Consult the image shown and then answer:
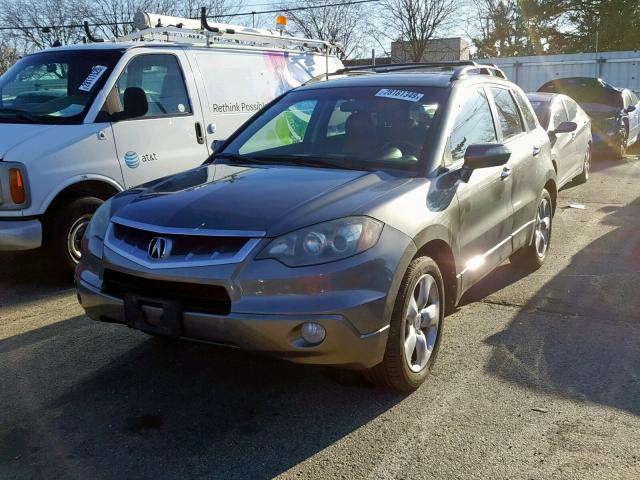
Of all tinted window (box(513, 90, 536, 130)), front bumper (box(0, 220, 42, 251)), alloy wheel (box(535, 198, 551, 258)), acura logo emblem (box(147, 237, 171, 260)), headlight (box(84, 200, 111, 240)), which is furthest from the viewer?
alloy wheel (box(535, 198, 551, 258))

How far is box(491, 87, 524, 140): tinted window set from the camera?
4930 millimetres

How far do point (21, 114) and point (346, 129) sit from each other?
10.2ft

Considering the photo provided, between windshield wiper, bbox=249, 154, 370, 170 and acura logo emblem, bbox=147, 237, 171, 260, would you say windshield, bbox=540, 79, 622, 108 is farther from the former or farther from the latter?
acura logo emblem, bbox=147, 237, 171, 260

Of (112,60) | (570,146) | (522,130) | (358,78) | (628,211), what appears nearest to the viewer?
(358,78)

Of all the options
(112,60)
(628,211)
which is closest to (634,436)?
(112,60)

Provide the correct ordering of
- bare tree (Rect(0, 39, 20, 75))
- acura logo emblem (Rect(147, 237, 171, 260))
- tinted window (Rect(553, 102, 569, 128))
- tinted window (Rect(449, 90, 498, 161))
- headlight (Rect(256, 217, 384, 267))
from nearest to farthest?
1. headlight (Rect(256, 217, 384, 267))
2. acura logo emblem (Rect(147, 237, 171, 260))
3. tinted window (Rect(449, 90, 498, 161))
4. tinted window (Rect(553, 102, 569, 128))
5. bare tree (Rect(0, 39, 20, 75))

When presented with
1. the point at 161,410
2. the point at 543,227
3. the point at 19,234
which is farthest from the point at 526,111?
the point at 19,234

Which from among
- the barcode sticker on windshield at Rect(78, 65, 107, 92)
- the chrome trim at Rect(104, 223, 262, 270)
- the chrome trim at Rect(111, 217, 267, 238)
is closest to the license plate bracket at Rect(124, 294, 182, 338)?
the chrome trim at Rect(104, 223, 262, 270)

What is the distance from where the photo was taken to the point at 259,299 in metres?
2.91

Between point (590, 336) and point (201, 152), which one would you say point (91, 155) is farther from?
point (590, 336)

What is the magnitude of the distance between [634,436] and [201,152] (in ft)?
15.6

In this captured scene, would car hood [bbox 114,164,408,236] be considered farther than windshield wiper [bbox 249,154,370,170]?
No

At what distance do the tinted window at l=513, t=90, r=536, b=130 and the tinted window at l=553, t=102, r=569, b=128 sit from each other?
372cm

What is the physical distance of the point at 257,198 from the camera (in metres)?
3.31
